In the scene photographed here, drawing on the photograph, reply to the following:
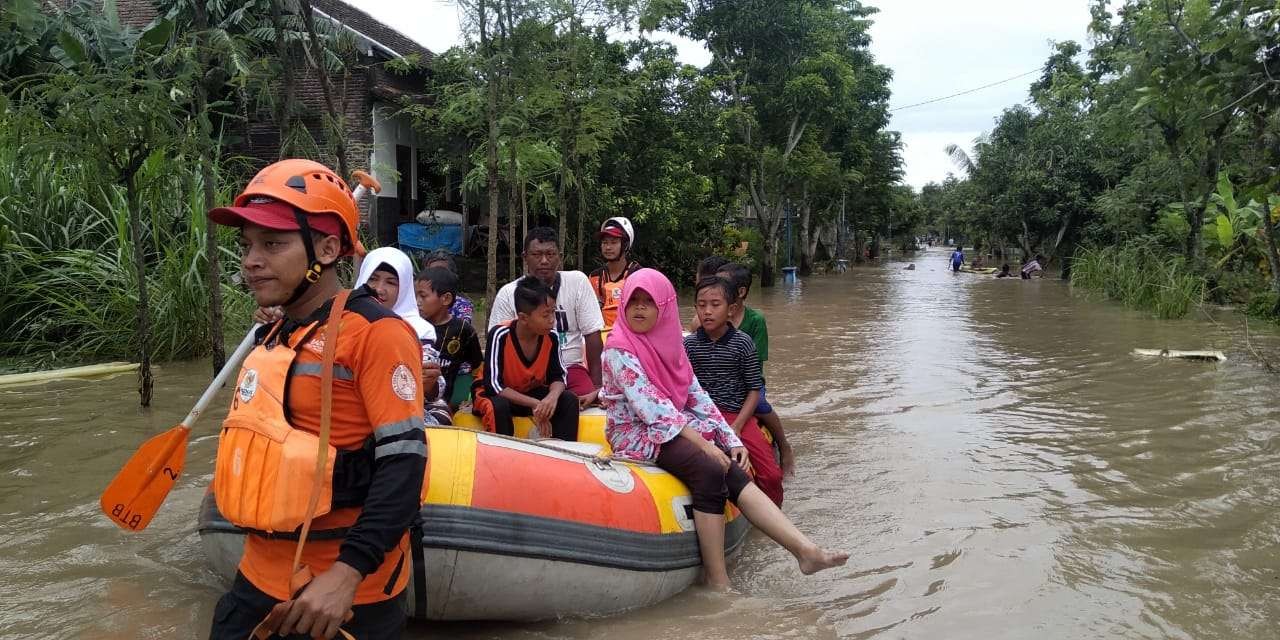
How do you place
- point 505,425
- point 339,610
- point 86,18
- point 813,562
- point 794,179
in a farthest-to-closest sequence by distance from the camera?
point 794,179 → point 86,18 → point 505,425 → point 813,562 → point 339,610

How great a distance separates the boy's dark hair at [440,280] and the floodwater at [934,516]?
1797mm

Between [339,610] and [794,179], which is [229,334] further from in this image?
[794,179]

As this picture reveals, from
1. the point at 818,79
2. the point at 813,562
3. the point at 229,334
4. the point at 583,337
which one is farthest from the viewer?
the point at 818,79

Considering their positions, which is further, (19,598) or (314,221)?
(19,598)

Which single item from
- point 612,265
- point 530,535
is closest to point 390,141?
point 612,265

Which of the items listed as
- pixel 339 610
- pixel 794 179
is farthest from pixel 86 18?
pixel 794 179

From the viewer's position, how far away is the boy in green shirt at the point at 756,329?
5574 mm

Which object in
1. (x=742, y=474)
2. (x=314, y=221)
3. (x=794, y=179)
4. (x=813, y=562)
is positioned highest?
(x=794, y=179)

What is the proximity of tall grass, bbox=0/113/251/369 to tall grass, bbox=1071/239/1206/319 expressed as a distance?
14058mm

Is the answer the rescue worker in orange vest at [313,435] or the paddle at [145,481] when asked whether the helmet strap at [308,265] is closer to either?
the rescue worker in orange vest at [313,435]

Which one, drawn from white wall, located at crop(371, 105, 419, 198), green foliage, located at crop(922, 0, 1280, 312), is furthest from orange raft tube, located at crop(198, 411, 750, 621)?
white wall, located at crop(371, 105, 419, 198)

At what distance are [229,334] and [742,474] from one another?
6848mm

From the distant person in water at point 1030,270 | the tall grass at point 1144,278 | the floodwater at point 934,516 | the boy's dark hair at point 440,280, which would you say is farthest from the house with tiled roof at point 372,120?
the distant person in water at point 1030,270

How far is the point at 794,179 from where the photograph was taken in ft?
86.5
